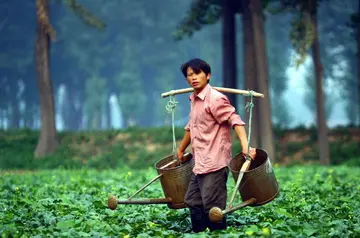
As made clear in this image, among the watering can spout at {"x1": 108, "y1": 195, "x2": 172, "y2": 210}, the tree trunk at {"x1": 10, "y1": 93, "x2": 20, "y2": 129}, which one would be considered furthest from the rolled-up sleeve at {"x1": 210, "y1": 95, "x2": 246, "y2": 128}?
the tree trunk at {"x1": 10, "y1": 93, "x2": 20, "y2": 129}

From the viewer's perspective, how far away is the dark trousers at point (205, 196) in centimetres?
871

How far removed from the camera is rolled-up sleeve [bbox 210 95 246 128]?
8.73 metres

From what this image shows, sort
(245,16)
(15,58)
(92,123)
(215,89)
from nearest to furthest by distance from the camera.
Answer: (215,89) → (245,16) → (15,58) → (92,123)

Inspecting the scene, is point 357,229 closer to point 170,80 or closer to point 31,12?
point 31,12

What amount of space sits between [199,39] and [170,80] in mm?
6401

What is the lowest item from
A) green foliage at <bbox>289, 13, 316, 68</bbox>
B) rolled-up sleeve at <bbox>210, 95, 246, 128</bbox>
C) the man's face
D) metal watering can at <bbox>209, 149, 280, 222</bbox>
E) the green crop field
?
the green crop field

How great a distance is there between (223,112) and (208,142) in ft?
1.20

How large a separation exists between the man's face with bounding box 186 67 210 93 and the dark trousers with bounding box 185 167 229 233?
94 centimetres

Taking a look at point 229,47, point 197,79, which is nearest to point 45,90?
point 229,47

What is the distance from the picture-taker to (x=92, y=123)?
54.5 m

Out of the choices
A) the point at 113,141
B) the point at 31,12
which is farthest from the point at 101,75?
the point at 113,141

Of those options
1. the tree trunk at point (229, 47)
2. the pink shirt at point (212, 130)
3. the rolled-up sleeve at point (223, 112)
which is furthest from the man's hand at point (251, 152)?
the tree trunk at point (229, 47)

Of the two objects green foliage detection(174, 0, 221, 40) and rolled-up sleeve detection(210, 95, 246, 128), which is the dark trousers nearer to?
rolled-up sleeve detection(210, 95, 246, 128)

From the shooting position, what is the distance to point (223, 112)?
28.7 ft
